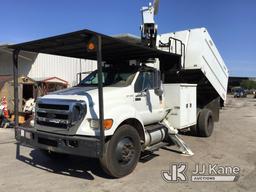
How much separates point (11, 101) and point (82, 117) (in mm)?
11053

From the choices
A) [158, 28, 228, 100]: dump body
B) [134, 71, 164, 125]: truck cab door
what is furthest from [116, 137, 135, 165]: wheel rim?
[158, 28, 228, 100]: dump body

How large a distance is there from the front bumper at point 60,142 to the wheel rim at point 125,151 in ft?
2.29

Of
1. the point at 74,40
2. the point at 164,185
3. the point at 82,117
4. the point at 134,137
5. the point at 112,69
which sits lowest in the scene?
the point at 164,185

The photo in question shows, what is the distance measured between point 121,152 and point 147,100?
5.86ft

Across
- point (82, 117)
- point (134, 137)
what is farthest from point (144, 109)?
point (82, 117)

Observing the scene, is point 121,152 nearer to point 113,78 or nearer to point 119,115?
point 119,115

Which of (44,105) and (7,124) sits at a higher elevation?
(44,105)

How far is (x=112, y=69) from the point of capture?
740cm

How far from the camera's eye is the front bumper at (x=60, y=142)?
506cm

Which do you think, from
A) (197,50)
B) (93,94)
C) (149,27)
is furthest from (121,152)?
(197,50)

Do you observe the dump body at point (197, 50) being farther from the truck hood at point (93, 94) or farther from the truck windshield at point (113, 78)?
the truck hood at point (93, 94)

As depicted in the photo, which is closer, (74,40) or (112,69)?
(74,40)

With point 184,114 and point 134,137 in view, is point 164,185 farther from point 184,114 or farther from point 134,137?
point 184,114

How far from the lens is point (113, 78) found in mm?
7102
